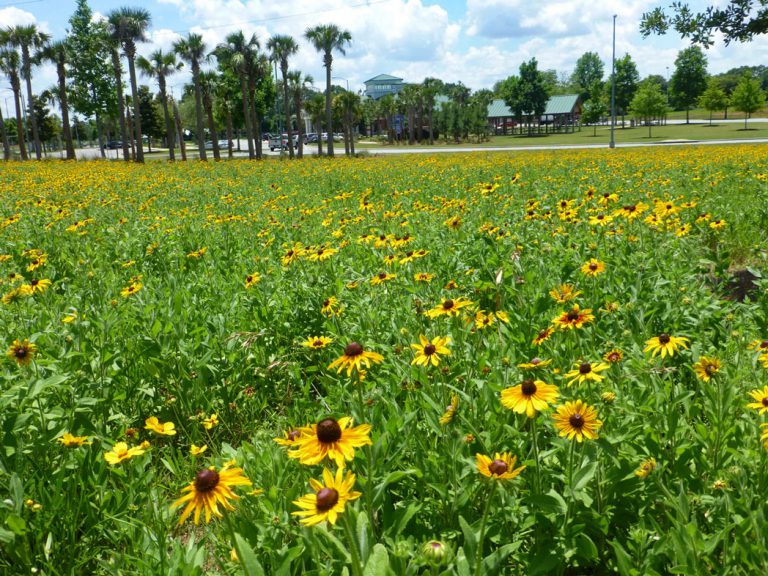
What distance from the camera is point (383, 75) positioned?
180 meters

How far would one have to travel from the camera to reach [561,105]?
3698 inches

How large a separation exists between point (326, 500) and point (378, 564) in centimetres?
31

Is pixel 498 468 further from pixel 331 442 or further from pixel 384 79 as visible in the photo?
pixel 384 79

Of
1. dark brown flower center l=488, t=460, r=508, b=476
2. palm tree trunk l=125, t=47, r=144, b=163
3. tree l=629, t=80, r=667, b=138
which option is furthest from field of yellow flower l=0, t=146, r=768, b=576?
tree l=629, t=80, r=667, b=138

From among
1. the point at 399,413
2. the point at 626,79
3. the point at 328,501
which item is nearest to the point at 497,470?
the point at 328,501

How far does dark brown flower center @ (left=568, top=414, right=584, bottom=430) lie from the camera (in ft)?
5.53

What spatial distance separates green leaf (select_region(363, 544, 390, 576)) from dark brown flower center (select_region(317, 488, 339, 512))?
270 millimetres

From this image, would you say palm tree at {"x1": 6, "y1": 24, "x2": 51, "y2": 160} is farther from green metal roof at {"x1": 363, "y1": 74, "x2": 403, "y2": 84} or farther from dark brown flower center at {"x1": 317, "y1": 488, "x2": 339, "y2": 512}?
green metal roof at {"x1": 363, "y1": 74, "x2": 403, "y2": 84}

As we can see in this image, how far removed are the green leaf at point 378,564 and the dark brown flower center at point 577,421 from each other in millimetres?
671

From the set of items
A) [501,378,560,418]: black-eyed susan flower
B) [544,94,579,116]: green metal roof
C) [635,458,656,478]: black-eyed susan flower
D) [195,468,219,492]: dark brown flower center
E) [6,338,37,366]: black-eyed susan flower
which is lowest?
[635,458,656,478]: black-eyed susan flower

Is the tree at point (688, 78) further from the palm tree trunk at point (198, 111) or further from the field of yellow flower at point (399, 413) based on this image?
the field of yellow flower at point (399, 413)

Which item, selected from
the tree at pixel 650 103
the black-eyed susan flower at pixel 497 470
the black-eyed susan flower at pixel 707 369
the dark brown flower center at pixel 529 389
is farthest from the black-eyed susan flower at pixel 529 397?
the tree at pixel 650 103

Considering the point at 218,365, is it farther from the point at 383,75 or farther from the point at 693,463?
the point at 383,75

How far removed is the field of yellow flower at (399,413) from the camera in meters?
1.71
